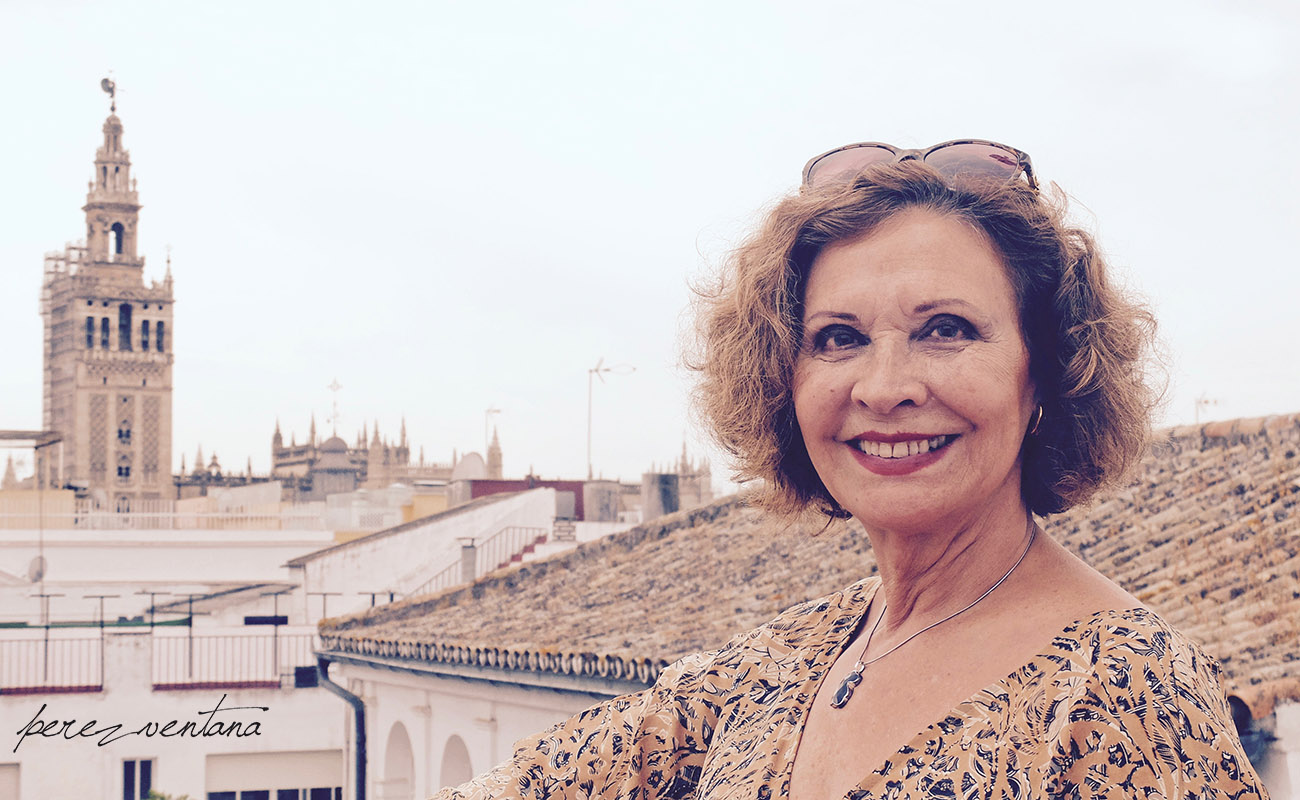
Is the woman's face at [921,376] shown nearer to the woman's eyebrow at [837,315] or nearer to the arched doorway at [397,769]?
the woman's eyebrow at [837,315]

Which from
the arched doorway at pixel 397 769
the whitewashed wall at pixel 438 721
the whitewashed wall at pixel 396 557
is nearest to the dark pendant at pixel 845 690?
the whitewashed wall at pixel 438 721

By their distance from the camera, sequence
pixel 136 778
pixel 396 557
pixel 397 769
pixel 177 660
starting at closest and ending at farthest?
pixel 397 769
pixel 136 778
pixel 177 660
pixel 396 557

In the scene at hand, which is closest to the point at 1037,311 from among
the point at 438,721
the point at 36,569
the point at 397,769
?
the point at 438,721

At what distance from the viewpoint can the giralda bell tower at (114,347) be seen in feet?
296

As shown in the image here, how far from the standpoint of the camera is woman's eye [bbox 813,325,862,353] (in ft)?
4.91

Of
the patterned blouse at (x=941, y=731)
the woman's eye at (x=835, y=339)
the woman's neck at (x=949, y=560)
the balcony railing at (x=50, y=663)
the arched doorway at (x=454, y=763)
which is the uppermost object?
the woman's eye at (x=835, y=339)

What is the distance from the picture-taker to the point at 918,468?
1447 millimetres

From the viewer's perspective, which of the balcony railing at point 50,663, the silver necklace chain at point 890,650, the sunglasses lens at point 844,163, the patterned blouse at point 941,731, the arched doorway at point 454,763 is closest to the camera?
the patterned blouse at point 941,731

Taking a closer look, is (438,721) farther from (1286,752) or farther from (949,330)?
(949,330)

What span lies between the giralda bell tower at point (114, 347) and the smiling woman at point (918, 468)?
93968mm

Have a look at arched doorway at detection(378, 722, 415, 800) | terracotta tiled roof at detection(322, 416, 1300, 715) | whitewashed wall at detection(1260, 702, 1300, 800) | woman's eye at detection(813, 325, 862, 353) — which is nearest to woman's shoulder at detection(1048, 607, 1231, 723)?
woman's eye at detection(813, 325, 862, 353)

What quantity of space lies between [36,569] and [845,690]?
93.6 feet

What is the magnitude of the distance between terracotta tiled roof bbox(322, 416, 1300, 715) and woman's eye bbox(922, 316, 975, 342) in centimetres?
52

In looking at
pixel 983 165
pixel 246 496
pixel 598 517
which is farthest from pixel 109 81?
pixel 983 165
